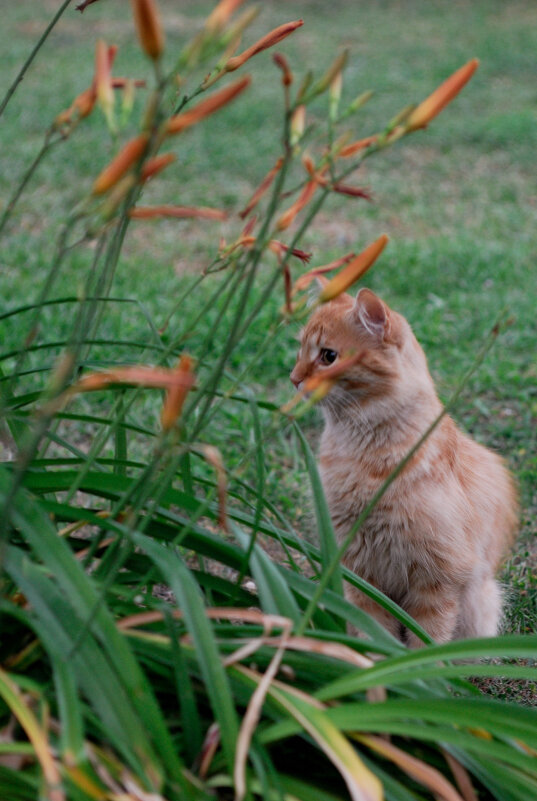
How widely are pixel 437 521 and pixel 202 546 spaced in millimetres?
997

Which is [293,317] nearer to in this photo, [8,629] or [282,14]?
[8,629]

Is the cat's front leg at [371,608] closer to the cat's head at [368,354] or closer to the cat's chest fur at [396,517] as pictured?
the cat's chest fur at [396,517]

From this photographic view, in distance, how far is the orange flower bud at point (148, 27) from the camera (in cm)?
104

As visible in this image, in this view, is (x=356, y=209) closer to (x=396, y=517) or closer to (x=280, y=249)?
(x=396, y=517)

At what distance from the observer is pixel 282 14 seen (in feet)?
43.3

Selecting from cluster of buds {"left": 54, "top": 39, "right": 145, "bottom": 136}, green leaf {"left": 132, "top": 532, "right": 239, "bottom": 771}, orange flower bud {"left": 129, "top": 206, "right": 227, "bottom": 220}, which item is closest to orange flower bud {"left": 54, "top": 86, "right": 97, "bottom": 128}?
cluster of buds {"left": 54, "top": 39, "right": 145, "bottom": 136}

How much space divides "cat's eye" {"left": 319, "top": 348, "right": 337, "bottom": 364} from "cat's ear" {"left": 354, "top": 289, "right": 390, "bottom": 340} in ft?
0.50

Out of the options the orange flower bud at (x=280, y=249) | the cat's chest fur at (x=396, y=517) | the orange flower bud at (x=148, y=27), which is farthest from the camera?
the cat's chest fur at (x=396, y=517)

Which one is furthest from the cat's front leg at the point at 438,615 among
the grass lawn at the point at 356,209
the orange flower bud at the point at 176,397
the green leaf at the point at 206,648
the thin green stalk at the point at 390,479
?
the orange flower bud at the point at 176,397

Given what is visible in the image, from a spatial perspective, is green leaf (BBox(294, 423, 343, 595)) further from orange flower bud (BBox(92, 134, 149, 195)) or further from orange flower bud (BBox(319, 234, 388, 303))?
orange flower bud (BBox(92, 134, 149, 195))

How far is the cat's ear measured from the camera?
2.70m

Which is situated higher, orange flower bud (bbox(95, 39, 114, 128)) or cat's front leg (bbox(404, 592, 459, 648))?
orange flower bud (bbox(95, 39, 114, 128))

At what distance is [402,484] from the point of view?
2668 millimetres

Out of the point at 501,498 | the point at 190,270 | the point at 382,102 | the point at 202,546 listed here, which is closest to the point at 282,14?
the point at 382,102
